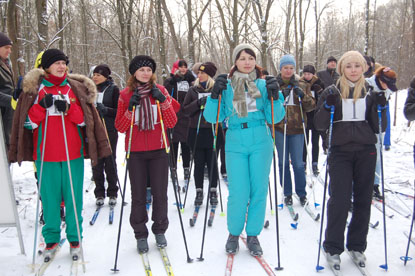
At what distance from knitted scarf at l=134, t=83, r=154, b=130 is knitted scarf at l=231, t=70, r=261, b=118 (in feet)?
3.14

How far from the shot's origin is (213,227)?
4172mm

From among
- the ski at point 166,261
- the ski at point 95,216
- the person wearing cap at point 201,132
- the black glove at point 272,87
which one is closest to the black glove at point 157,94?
the black glove at point 272,87

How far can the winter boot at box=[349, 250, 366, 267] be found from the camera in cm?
306

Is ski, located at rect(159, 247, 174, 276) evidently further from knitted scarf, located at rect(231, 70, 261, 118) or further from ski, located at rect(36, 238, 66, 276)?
knitted scarf, located at rect(231, 70, 261, 118)

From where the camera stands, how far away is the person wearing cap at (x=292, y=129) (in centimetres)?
465

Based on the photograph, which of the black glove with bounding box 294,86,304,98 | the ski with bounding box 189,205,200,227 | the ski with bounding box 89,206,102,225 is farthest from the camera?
the black glove with bounding box 294,86,304,98

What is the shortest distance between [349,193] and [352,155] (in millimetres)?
381

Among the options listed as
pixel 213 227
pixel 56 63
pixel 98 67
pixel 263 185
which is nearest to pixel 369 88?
pixel 263 185

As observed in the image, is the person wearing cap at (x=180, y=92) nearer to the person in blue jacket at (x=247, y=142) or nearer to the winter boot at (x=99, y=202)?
the winter boot at (x=99, y=202)

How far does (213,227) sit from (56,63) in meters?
2.74

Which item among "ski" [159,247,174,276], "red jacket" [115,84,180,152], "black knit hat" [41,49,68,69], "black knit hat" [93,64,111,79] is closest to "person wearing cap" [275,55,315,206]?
"red jacket" [115,84,180,152]

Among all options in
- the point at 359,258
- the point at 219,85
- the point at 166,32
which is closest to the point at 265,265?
the point at 359,258

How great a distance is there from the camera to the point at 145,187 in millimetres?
3596

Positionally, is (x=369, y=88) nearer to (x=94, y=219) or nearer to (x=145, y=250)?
(x=145, y=250)
